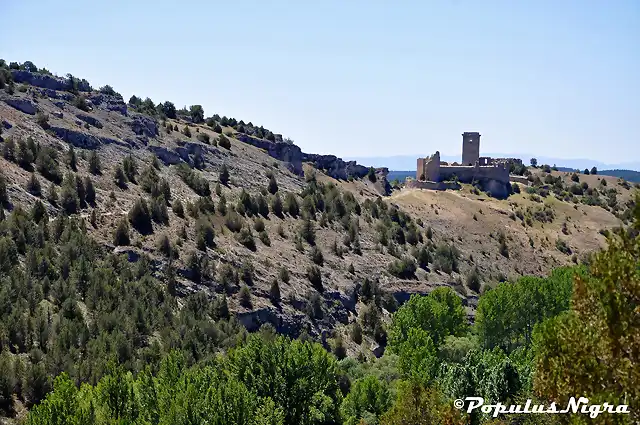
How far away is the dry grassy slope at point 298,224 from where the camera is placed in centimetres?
5050

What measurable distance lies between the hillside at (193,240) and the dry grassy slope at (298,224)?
0.76ft

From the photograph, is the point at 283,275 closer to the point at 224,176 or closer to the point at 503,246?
the point at 224,176

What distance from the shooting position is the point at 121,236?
1828 inches

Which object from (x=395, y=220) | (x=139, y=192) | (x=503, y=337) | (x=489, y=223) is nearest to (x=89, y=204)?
(x=139, y=192)

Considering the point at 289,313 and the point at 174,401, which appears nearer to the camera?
the point at 174,401

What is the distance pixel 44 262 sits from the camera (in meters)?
38.0

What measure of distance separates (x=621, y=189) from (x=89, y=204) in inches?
4433

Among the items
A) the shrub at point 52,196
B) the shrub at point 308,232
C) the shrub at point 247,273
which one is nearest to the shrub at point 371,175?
the shrub at point 308,232

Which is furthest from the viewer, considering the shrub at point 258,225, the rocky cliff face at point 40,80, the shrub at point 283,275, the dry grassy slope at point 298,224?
the rocky cliff face at point 40,80

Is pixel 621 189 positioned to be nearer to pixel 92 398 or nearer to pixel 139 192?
pixel 139 192

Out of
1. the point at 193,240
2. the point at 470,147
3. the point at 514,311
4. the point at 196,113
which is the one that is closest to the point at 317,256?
the point at 193,240

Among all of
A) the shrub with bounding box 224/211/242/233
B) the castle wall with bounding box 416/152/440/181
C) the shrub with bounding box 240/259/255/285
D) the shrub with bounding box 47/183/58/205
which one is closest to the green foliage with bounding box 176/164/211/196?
the shrub with bounding box 224/211/242/233

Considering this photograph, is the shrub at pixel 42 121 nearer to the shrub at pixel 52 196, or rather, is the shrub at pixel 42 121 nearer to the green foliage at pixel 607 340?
the shrub at pixel 52 196

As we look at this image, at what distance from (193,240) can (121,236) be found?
6676 millimetres
